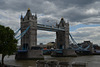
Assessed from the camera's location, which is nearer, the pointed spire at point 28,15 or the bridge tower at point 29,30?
the bridge tower at point 29,30

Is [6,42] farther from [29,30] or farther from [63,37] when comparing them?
[63,37]

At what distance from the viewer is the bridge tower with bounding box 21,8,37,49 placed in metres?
61.8

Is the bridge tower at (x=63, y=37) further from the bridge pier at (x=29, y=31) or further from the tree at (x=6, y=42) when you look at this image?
the tree at (x=6, y=42)

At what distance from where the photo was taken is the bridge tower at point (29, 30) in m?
61.8

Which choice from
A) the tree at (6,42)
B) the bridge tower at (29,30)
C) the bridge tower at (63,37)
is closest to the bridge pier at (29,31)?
the bridge tower at (29,30)

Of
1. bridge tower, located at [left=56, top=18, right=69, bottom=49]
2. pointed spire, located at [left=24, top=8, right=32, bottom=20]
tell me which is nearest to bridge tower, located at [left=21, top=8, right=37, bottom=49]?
pointed spire, located at [left=24, top=8, right=32, bottom=20]

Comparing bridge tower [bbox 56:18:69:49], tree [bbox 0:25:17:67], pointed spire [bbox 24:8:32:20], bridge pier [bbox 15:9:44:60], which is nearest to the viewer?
tree [bbox 0:25:17:67]

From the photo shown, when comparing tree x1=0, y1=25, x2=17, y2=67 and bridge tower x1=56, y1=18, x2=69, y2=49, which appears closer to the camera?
tree x1=0, y1=25, x2=17, y2=67

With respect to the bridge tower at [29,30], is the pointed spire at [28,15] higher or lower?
higher

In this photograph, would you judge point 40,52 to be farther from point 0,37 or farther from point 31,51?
point 0,37

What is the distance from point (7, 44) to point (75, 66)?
25.0 meters

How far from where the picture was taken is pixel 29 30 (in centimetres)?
6162

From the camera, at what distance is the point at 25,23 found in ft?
208

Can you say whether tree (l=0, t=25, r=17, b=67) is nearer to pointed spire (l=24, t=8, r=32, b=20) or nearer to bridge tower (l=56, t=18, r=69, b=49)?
pointed spire (l=24, t=8, r=32, b=20)
